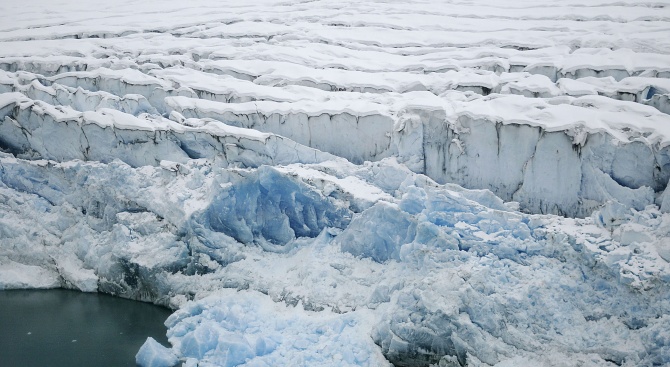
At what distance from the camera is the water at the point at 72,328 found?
5.51 metres

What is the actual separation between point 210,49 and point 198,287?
3722mm

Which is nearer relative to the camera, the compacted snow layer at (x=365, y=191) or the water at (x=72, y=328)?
the compacted snow layer at (x=365, y=191)

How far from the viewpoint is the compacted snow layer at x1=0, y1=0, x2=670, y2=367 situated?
482 cm

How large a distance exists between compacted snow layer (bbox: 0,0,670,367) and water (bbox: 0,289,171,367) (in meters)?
0.17

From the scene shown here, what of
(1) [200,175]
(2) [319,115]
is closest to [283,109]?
(2) [319,115]

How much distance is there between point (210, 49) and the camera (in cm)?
838

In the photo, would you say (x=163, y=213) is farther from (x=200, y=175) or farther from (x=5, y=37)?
(x=5, y=37)

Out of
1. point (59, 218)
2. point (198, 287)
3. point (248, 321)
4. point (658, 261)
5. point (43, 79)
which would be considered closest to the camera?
point (658, 261)

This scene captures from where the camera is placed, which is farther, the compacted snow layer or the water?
the water

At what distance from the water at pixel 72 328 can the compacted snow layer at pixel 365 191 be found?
0.17 m

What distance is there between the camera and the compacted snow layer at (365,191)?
15.8 feet

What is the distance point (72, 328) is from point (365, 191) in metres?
3.19

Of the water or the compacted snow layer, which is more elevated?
the compacted snow layer

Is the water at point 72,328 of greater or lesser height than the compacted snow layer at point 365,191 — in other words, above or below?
below
